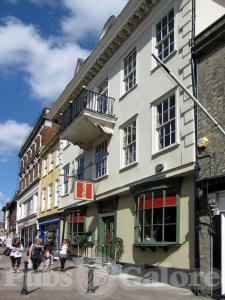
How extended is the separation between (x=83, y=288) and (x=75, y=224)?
11.2 meters

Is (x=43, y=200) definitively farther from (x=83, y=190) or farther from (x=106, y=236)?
(x=106, y=236)

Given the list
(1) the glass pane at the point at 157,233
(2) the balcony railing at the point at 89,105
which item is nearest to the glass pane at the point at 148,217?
(1) the glass pane at the point at 157,233

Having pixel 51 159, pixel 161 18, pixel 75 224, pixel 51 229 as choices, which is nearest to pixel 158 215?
pixel 161 18

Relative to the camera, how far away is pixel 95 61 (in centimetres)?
2242

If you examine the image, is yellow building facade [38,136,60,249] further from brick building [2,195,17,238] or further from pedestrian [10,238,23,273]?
brick building [2,195,17,238]

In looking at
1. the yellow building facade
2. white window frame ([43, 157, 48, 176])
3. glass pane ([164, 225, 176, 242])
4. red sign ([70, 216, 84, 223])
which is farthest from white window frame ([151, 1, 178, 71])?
white window frame ([43, 157, 48, 176])

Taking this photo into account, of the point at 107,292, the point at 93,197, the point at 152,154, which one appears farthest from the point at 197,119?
the point at 93,197

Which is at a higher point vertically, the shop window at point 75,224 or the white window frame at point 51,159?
the white window frame at point 51,159

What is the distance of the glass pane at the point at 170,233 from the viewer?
14.7 m

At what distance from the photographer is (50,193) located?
3334cm

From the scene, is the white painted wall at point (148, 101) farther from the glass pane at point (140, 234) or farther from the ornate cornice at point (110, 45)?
the glass pane at point (140, 234)

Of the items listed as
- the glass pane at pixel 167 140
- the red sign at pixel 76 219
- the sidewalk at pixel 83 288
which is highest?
the glass pane at pixel 167 140

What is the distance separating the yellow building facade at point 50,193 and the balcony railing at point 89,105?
324 inches

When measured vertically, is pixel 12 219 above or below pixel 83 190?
below
